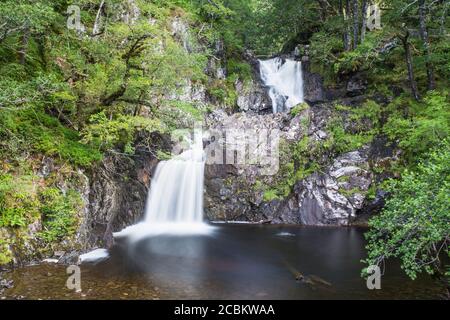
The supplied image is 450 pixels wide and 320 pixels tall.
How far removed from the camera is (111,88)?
11.1 meters

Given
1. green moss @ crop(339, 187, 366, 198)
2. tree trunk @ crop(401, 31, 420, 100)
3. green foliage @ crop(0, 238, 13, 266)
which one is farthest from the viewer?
tree trunk @ crop(401, 31, 420, 100)

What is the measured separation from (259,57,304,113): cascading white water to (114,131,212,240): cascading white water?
345 inches

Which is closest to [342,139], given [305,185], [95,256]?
[305,185]

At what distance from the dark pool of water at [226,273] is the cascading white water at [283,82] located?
12618 mm

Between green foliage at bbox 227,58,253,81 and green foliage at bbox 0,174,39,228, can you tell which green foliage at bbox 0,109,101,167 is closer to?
green foliage at bbox 0,174,39,228

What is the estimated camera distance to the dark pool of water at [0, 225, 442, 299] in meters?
7.64

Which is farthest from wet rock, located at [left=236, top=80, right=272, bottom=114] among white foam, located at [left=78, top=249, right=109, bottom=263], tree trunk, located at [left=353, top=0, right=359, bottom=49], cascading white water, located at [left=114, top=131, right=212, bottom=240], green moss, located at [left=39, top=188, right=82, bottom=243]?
green moss, located at [left=39, top=188, right=82, bottom=243]

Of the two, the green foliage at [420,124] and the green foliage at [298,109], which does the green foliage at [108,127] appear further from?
the green foliage at [420,124]

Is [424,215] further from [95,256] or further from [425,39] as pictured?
[425,39]

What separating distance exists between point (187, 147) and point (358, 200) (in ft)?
29.6

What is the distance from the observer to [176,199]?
16.8 meters

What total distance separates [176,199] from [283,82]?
12.9 meters

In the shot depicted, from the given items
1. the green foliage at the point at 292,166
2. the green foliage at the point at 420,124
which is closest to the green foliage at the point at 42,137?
the green foliage at the point at 292,166
